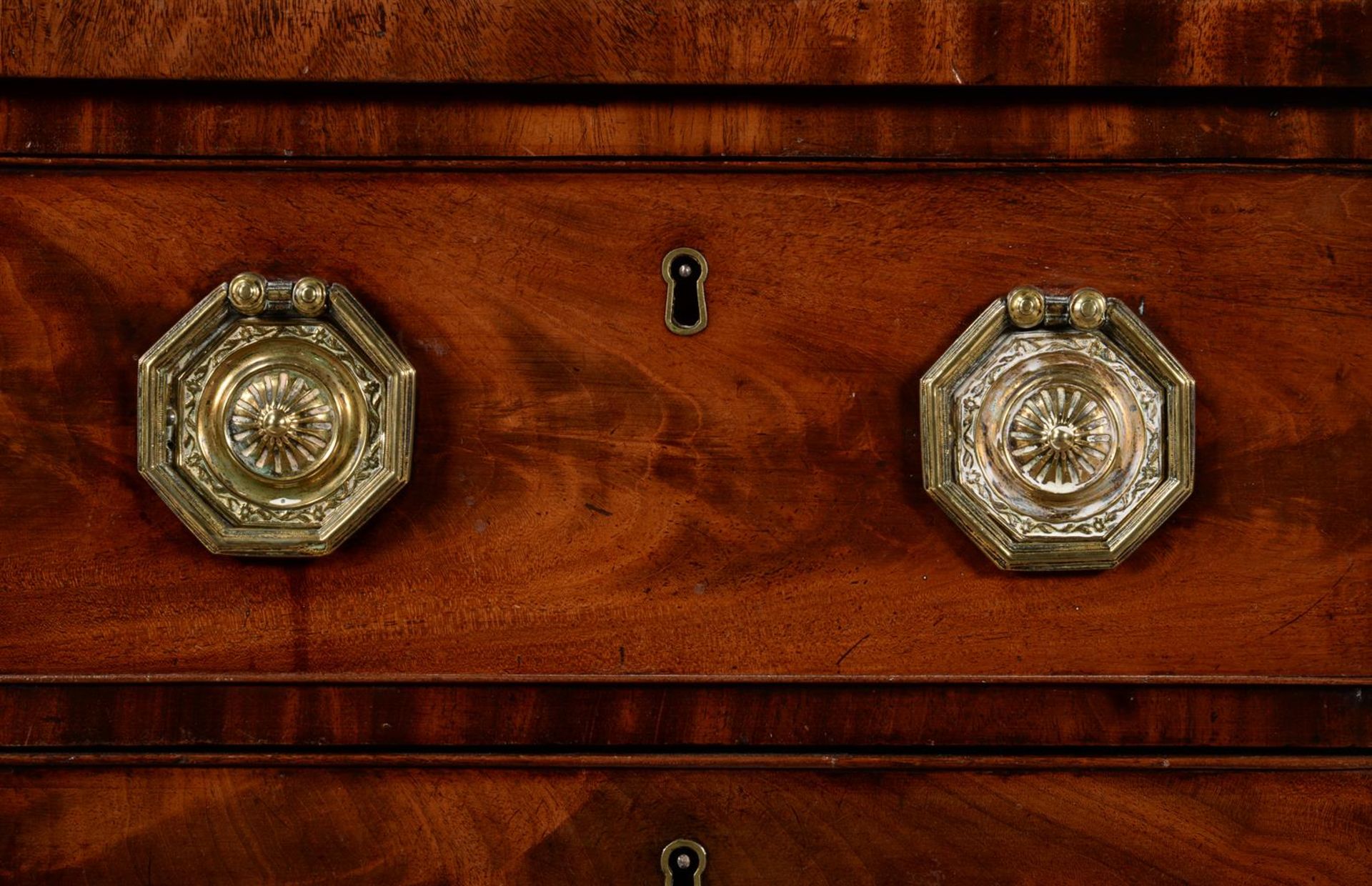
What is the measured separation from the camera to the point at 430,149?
65 cm

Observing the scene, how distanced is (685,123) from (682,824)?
1.38 ft

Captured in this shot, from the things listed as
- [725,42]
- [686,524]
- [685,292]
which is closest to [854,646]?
[686,524]

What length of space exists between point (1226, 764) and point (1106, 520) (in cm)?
17

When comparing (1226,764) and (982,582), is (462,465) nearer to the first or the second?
(982,582)

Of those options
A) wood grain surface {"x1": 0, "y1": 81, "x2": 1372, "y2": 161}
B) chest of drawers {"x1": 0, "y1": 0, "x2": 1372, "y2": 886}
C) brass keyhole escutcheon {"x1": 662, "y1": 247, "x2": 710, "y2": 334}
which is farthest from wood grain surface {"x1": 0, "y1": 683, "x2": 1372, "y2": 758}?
wood grain surface {"x1": 0, "y1": 81, "x2": 1372, "y2": 161}

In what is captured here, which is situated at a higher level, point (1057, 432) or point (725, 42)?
point (725, 42)

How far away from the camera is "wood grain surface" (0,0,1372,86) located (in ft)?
2.07

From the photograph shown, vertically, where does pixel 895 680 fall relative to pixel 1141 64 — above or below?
below

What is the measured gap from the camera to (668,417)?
658 millimetres

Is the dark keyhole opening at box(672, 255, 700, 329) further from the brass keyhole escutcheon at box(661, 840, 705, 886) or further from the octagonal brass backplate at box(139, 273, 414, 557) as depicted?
the brass keyhole escutcheon at box(661, 840, 705, 886)

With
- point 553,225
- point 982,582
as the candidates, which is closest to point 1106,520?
point 982,582

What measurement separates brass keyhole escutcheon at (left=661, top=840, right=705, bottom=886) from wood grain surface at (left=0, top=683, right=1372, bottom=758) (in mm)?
62

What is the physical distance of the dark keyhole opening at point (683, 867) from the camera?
657 mm

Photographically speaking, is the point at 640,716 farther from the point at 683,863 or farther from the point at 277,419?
the point at 277,419
